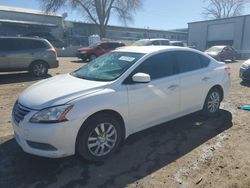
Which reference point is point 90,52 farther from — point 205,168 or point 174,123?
point 205,168

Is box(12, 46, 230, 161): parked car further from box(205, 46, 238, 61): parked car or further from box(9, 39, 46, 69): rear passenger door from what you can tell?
box(205, 46, 238, 61): parked car

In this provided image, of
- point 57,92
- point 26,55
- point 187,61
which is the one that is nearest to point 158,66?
point 187,61

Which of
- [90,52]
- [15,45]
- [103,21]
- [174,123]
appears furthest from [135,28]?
[174,123]

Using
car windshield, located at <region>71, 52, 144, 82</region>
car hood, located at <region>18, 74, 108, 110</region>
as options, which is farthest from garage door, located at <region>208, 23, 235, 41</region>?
car hood, located at <region>18, 74, 108, 110</region>

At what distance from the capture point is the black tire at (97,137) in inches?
142

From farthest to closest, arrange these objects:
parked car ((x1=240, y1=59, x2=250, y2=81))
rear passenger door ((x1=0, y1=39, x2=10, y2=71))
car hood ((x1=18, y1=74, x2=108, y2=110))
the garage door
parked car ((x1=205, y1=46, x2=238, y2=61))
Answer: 1. the garage door
2. parked car ((x1=205, y1=46, x2=238, y2=61))
3. rear passenger door ((x1=0, y1=39, x2=10, y2=71))
4. parked car ((x1=240, y1=59, x2=250, y2=81))
5. car hood ((x1=18, y1=74, x2=108, y2=110))

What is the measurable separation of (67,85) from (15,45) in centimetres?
813

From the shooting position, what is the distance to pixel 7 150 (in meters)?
4.21

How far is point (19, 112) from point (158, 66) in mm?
2445

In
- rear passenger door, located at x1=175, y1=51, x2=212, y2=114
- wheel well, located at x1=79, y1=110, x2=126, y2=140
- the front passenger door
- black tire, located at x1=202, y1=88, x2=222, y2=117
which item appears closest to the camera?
wheel well, located at x1=79, y1=110, x2=126, y2=140

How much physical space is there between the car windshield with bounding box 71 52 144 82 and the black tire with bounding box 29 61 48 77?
720 centimetres

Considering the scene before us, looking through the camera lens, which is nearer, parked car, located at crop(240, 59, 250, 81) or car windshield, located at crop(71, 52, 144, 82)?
car windshield, located at crop(71, 52, 144, 82)

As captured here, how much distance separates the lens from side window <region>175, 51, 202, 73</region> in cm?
501

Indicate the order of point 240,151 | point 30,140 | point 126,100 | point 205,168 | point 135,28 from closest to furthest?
point 30,140
point 205,168
point 126,100
point 240,151
point 135,28
